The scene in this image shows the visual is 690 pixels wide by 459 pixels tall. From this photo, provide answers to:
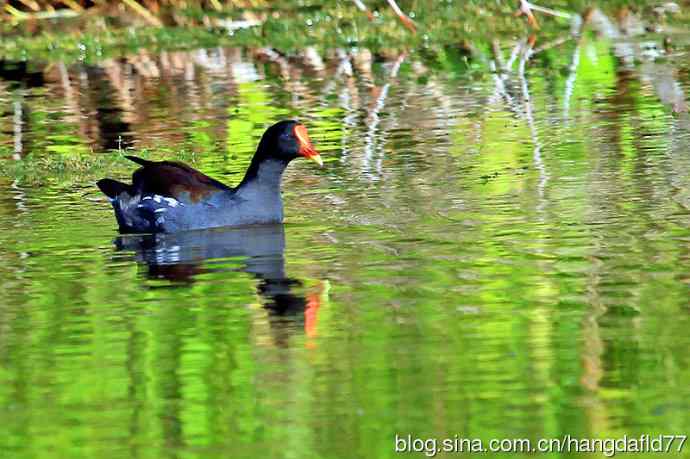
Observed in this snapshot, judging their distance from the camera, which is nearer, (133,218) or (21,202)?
(133,218)

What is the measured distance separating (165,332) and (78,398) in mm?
1142

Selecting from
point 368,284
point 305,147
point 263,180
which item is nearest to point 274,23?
point 305,147

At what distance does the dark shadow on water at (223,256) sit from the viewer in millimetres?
9508

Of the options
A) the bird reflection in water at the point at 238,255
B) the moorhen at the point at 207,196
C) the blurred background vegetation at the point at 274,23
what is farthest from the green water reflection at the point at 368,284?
the blurred background vegetation at the point at 274,23

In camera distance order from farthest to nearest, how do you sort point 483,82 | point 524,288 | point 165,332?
point 483,82
point 524,288
point 165,332

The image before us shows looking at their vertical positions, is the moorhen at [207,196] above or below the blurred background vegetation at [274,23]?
above

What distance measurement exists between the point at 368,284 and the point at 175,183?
2.43m

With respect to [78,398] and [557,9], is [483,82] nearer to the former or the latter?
[557,9]

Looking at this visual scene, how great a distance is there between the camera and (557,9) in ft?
80.8

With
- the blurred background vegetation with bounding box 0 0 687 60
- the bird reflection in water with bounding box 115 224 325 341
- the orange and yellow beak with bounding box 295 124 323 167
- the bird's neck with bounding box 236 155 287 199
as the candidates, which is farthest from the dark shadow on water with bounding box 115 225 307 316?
the blurred background vegetation with bounding box 0 0 687 60

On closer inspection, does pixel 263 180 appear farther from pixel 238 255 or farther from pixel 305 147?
pixel 238 255

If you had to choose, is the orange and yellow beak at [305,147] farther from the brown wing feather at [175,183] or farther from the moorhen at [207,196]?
the brown wing feather at [175,183]

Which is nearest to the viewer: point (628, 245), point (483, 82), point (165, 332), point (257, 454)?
point (257, 454)

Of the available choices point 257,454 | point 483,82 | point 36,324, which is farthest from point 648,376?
point 483,82
